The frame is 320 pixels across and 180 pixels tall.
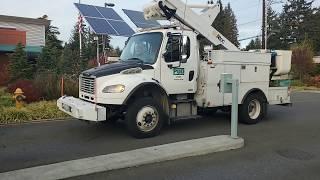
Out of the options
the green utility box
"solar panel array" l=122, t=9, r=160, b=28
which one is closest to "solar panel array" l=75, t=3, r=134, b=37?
"solar panel array" l=122, t=9, r=160, b=28

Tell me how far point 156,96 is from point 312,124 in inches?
203

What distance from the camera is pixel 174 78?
11039 millimetres

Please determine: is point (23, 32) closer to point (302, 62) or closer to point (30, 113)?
point (302, 62)

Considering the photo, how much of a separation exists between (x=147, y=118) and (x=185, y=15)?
3.55m

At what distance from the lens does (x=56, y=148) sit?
920 cm

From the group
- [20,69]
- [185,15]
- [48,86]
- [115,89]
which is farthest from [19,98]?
[20,69]

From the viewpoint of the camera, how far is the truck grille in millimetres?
10167

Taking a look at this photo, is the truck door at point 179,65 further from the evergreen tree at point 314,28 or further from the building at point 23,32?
the evergreen tree at point 314,28

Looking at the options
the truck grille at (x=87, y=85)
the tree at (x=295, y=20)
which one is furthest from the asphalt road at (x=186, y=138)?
the tree at (x=295, y=20)

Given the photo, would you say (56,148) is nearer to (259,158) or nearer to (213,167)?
(213,167)

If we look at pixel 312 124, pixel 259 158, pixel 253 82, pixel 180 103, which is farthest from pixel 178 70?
pixel 312 124

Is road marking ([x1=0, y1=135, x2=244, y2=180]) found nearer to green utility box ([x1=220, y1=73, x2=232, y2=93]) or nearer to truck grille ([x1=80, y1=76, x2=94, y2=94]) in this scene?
green utility box ([x1=220, y1=73, x2=232, y2=93])

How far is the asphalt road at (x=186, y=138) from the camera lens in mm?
7309

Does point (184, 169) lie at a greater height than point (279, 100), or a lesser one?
lesser
